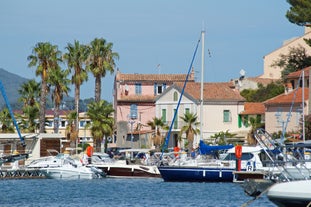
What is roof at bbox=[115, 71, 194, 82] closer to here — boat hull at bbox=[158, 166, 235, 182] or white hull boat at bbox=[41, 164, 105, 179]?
white hull boat at bbox=[41, 164, 105, 179]

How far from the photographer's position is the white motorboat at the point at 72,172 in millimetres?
76500

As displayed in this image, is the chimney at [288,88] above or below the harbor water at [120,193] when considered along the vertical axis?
above

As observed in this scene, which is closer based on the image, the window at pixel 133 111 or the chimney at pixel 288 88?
the chimney at pixel 288 88

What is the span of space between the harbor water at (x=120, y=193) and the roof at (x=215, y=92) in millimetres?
34025

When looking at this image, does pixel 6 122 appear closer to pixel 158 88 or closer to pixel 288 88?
pixel 158 88

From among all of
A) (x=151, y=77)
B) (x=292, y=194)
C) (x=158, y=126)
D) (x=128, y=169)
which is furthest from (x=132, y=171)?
(x=151, y=77)

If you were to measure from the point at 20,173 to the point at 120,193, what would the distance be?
19012 millimetres

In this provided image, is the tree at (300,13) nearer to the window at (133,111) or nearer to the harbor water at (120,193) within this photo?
the harbor water at (120,193)

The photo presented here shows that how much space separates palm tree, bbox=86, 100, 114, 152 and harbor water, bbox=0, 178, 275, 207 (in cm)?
2397

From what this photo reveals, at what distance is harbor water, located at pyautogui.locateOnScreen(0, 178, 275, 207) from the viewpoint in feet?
168

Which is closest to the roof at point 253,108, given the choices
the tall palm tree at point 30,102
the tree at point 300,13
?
the tree at point 300,13

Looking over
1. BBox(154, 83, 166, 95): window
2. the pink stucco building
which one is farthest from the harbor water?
BBox(154, 83, 166, 95): window

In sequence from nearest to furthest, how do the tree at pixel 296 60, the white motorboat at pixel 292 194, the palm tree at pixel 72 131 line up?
1. the white motorboat at pixel 292 194
2. the palm tree at pixel 72 131
3. the tree at pixel 296 60

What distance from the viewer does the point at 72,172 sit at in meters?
76.7
